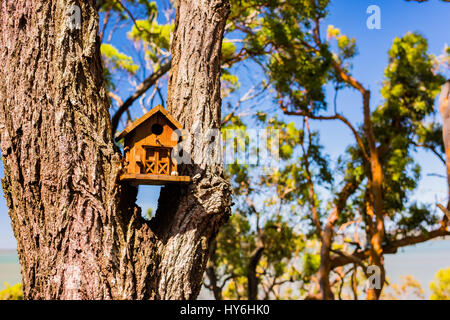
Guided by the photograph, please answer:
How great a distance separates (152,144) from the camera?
2738mm

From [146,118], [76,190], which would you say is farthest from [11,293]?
[146,118]

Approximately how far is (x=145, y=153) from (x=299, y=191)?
971 cm

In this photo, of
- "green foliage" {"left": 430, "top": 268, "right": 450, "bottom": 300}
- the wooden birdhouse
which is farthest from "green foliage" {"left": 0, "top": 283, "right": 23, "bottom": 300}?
"green foliage" {"left": 430, "top": 268, "right": 450, "bottom": 300}

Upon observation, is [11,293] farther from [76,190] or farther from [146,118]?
[146,118]

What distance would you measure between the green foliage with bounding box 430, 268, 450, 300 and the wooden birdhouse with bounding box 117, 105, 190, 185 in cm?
1611

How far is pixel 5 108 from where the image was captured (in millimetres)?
2539

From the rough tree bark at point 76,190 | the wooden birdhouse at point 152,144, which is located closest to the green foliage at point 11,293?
the rough tree bark at point 76,190

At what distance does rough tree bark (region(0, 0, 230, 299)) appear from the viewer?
94.0 inches

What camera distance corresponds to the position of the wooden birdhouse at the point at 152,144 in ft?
8.77

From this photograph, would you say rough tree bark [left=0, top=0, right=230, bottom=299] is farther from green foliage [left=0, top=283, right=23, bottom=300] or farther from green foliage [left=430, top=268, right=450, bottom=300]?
green foliage [left=430, top=268, right=450, bottom=300]
